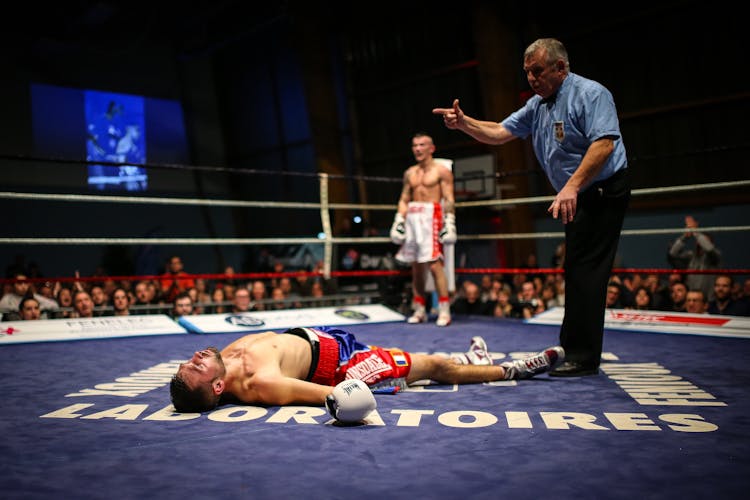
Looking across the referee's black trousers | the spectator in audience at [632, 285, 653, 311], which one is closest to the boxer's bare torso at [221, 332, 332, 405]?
the referee's black trousers

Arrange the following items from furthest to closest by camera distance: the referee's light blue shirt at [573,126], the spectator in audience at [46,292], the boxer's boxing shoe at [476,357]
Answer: the spectator in audience at [46,292] < the boxer's boxing shoe at [476,357] < the referee's light blue shirt at [573,126]

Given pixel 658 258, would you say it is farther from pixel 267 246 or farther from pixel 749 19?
pixel 267 246

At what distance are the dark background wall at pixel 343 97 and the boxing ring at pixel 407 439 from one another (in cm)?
460

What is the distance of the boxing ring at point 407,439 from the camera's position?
49.9 inches

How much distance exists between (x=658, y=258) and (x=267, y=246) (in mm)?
6546

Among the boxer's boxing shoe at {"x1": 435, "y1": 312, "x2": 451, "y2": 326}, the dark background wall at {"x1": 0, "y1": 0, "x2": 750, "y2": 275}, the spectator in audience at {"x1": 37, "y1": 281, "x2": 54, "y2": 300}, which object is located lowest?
the boxer's boxing shoe at {"x1": 435, "y1": 312, "x2": 451, "y2": 326}

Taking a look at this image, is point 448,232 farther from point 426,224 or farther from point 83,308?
point 83,308

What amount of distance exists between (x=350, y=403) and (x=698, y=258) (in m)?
4.87

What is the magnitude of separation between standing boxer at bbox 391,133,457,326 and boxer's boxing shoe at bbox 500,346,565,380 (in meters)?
1.81

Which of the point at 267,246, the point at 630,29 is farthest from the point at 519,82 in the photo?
the point at 267,246

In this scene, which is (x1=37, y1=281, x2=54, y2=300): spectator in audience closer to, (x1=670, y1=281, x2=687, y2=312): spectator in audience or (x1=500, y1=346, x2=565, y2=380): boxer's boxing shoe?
(x1=500, y1=346, x2=565, y2=380): boxer's boxing shoe

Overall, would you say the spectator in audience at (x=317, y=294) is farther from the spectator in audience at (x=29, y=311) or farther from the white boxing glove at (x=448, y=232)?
the spectator in audience at (x=29, y=311)

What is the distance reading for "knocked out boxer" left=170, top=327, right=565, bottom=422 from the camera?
6.24ft

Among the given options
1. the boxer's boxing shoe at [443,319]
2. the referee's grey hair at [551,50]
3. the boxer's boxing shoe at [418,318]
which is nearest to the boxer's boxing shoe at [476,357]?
the referee's grey hair at [551,50]
